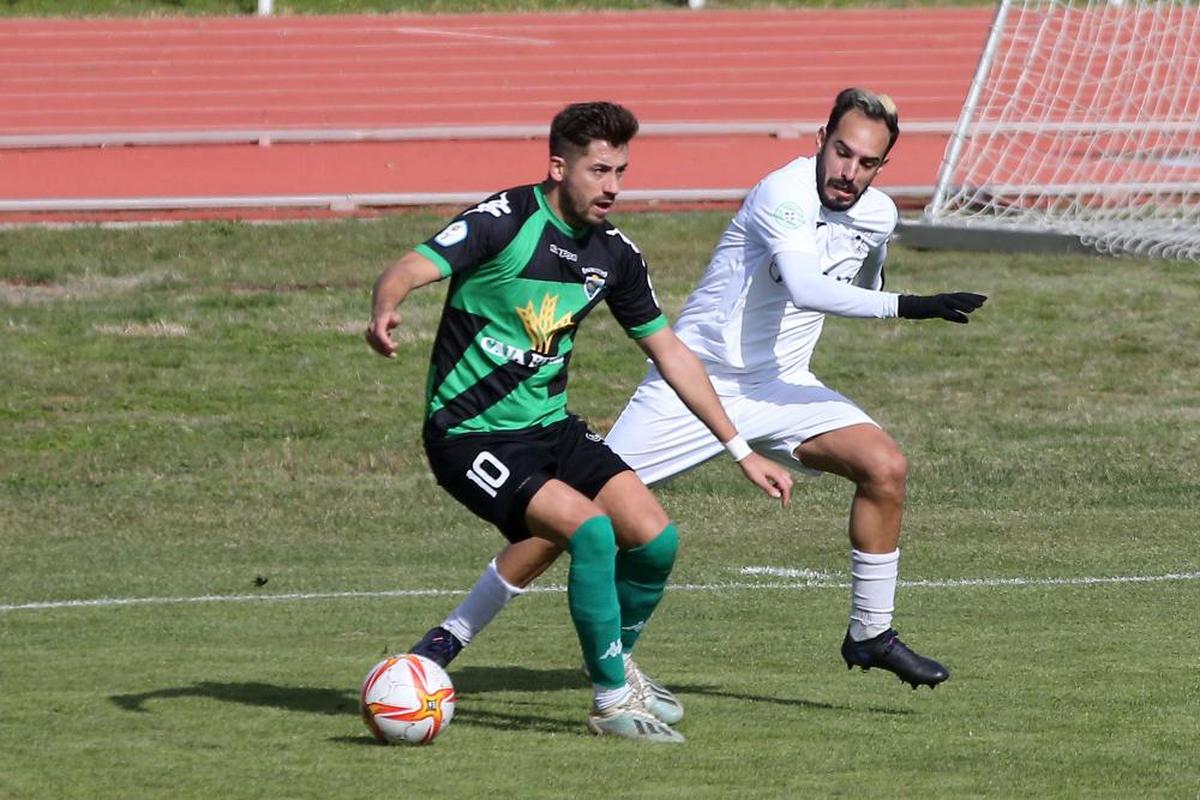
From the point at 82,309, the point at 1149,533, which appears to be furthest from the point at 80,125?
the point at 1149,533

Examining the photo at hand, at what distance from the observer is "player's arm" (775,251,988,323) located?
741 centimetres

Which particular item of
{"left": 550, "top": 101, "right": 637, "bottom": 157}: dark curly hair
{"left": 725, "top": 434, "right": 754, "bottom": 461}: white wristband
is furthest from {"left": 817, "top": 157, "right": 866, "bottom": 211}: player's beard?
{"left": 550, "top": 101, "right": 637, "bottom": 157}: dark curly hair

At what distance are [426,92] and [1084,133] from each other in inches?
412

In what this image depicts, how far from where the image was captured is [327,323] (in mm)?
17609

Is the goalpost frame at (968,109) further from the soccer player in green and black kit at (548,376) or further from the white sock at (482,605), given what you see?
the white sock at (482,605)

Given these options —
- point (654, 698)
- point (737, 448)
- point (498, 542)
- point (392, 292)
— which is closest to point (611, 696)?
point (654, 698)

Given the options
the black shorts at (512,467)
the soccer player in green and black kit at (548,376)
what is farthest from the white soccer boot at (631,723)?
the black shorts at (512,467)

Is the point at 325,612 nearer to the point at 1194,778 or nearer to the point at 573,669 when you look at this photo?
the point at 573,669

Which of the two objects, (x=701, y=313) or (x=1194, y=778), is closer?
(x=1194, y=778)

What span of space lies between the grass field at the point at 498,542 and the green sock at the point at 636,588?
1.08 feet

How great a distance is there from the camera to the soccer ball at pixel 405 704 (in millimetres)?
6539

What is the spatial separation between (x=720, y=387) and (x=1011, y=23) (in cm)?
1930

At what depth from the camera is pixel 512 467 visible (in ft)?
22.1

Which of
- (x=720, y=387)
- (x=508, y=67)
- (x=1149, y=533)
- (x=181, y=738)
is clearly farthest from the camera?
(x=508, y=67)
